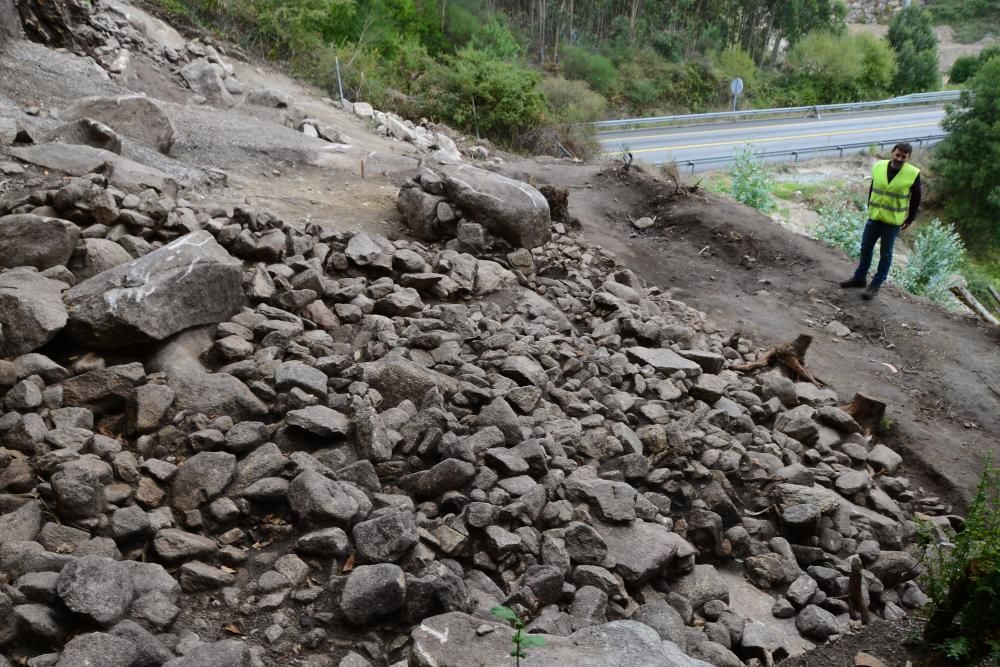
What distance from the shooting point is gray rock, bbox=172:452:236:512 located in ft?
11.6

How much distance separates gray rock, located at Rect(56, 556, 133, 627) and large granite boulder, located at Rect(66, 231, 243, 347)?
5.48 ft

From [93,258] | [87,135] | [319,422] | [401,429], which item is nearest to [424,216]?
[87,135]

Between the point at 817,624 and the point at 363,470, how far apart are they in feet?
7.79

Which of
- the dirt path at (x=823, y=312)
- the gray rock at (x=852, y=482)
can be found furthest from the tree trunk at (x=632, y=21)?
the gray rock at (x=852, y=482)

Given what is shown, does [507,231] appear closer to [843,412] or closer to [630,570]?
[843,412]

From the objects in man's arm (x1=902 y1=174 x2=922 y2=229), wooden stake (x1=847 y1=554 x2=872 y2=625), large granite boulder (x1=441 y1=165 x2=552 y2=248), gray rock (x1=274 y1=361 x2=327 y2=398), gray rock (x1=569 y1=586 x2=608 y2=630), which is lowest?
wooden stake (x1=847 y1=554 x2=872 y2=625)

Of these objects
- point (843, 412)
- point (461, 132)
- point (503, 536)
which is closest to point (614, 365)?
point (843, 412)

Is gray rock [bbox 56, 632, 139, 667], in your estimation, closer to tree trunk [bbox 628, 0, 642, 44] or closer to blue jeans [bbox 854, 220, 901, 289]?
blue jeans [bbox 854, 220, 901, 289]

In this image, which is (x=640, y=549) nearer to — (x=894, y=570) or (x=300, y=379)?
(x=894, y=570)

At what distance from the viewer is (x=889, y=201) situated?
27.0 ft

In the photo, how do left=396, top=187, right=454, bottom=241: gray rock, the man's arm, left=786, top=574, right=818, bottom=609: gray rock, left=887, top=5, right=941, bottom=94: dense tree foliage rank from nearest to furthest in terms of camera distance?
1. left=786, top=574, right=818, bottom=609: gray rock
2. left=396, top=187, right=454, bottom=241: gray rock
3. the man's arm
4. left=887, top=5, right=941, bottom=94: dense tree foliage

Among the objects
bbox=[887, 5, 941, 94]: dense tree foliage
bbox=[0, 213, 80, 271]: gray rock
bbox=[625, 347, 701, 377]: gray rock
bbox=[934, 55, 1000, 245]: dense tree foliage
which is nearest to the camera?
bbox=[0, 213, 80, 271]: gray rock

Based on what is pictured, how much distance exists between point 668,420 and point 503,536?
201 cm

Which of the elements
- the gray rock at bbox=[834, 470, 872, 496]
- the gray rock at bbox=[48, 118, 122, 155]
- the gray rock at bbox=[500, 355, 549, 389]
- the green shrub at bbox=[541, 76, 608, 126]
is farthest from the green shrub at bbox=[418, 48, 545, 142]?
the gray rock at bbox=[834, 470, 872, 496]
